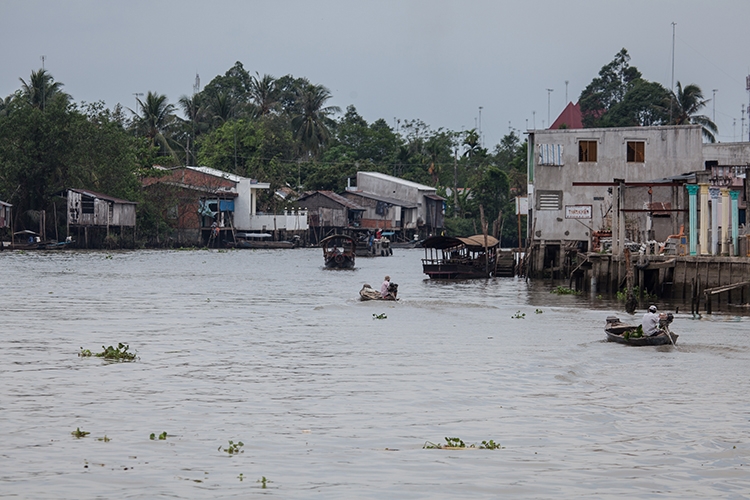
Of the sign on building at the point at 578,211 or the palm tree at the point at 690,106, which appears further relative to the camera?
the palm tree at the point at 690,106

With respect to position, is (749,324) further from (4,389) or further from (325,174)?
(325,174)

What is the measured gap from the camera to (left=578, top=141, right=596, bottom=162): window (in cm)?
4622

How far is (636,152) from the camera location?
45.8 metres

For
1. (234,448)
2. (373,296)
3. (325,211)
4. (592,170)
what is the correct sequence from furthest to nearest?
(325,211)
(592,170)
(373,296)
(234,448)

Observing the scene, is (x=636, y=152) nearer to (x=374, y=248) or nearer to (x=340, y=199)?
(x=374, y=248)

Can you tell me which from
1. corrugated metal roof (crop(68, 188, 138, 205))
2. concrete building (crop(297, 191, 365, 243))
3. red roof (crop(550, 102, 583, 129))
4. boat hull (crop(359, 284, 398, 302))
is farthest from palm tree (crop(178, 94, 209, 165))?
boat hull (crop(359, 284, 398, 302))

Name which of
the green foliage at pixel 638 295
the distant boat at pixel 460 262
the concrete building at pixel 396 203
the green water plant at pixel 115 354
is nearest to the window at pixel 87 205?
the concrete building at pixel 396 203

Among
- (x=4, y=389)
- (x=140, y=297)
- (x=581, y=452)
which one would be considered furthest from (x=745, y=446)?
(x=140, y=297)

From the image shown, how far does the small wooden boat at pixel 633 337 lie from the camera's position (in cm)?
2075

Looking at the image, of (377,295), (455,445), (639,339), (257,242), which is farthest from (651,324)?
(257,242)

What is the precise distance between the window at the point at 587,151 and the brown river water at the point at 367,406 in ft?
58.7

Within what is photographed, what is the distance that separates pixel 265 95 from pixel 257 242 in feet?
87.4

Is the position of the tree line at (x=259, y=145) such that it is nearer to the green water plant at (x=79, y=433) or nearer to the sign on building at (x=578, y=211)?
the sign on building at (x=578, y=211)

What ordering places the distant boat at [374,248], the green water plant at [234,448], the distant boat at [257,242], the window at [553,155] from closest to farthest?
the green water plant at [234,448] < the window at [553,155] < the distant boat at [374,248] < the distant boat at [257,242]
